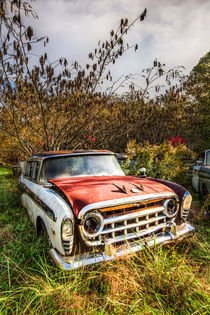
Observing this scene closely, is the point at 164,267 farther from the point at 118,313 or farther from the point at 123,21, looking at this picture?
the point at 123,21

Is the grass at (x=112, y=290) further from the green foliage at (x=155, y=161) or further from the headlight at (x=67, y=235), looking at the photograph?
the green foliage at (x=155, y=161)

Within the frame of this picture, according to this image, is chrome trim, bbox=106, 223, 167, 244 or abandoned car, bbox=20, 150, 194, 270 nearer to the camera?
abandoned car, bbox=20, 150, 194, 270

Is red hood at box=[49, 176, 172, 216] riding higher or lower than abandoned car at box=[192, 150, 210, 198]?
higher

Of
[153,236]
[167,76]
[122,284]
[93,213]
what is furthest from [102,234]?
[167,76]

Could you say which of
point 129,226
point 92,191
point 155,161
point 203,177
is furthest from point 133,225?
point 155,161

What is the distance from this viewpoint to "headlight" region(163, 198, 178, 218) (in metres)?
2.69

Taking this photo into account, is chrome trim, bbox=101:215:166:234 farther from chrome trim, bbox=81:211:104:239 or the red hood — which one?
the red hood

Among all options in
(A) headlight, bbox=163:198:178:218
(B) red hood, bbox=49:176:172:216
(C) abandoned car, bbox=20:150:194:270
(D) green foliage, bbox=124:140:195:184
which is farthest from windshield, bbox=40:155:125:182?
(D) green foliage, bbox=124:140:195:184

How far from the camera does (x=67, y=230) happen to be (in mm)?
2025

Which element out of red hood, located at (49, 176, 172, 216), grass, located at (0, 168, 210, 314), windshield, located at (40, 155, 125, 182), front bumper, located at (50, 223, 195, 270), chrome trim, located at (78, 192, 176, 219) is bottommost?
grass, located at (0, 168, 210, 314)

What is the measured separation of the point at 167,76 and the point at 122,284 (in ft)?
18.6

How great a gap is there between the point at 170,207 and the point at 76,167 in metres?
1.57

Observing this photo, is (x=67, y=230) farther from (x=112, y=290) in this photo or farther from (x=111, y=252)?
(x=112, y=290)

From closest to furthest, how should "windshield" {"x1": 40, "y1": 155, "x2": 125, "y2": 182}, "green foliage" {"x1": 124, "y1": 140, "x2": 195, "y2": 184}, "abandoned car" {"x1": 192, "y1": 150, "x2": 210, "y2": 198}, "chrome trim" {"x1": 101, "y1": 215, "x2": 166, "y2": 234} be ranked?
"chrome trim" {"x1": 101, "y1": 215, "x2": 166, "y2": 234} → "windshield" {"x1": 40, "y1": 155, "x2": 125, "y2": 182} → "abandoned car" {"x1": 192, "y1": 150, "x2": 210, "y2": 198} → "green foliage" {"x1": 124, "y1": 140, "x2": 195, "y2": 184}
